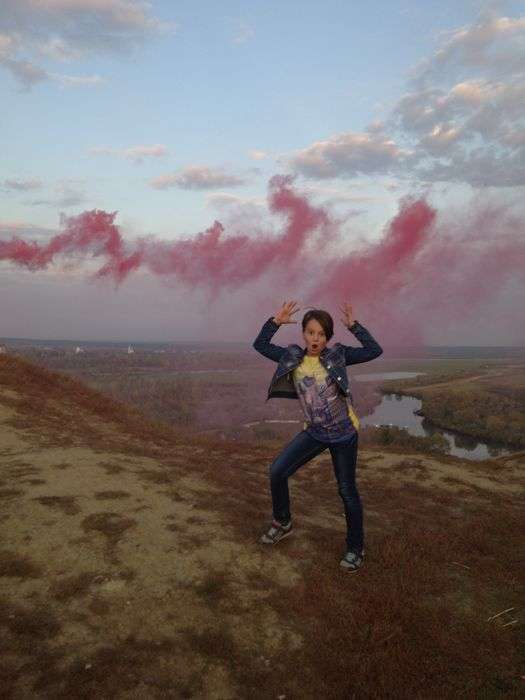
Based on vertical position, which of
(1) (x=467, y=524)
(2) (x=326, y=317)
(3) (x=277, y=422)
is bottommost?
(3) (x=277, y=422)

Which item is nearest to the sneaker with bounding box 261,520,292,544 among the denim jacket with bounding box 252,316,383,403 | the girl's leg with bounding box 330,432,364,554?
the girl's leg with bounding box 330,432,364,554

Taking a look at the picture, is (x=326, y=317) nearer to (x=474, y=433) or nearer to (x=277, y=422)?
(x=474, y=433)

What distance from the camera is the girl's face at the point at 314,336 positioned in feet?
18.4

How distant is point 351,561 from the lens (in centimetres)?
561

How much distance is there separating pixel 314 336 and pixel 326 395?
663 mm

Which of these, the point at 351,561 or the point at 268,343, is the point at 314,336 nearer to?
the point at 268,343

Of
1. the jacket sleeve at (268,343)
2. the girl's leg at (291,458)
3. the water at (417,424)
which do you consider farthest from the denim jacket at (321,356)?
the water at (417,424)

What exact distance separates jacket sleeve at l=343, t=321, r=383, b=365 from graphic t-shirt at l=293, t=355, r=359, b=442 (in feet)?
1.21

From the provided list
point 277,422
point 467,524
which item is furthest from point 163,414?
point 467,524

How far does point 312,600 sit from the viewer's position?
4.91 meters

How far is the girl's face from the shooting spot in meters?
5.62

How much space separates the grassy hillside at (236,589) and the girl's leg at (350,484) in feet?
1.25

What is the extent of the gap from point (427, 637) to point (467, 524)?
3.44 metres

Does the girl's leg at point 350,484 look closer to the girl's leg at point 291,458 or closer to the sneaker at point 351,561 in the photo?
the sneaker at point 351,561
